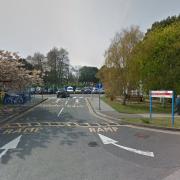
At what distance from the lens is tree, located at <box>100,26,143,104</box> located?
96.0ft

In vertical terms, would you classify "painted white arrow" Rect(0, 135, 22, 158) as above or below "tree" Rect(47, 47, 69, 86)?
below

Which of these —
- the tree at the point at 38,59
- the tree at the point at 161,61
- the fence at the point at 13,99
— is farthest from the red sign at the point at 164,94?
the tree at the point at 38,59

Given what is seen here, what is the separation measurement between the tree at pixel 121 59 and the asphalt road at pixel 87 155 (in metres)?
16.9

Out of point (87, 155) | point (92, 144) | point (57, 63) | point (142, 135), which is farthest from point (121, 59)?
point (57, 63)

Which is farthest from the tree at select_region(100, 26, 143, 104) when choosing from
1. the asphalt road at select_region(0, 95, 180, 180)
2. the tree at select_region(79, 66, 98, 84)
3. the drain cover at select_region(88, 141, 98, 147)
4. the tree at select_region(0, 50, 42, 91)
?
the tree at select_region(79, 66, 98, 84)

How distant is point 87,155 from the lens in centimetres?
845

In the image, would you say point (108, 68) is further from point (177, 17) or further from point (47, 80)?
point (47, 80)

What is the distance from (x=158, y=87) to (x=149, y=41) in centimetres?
471

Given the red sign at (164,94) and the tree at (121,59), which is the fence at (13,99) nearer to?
the tree at (121,59)

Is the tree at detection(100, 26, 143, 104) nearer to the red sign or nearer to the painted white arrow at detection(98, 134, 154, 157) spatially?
the red sign

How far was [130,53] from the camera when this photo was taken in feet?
95.0

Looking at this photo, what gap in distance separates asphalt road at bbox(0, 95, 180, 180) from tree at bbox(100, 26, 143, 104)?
1693cm

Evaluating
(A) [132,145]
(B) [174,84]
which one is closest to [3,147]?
(A) [132,145]

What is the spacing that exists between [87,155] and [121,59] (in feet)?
72.2
